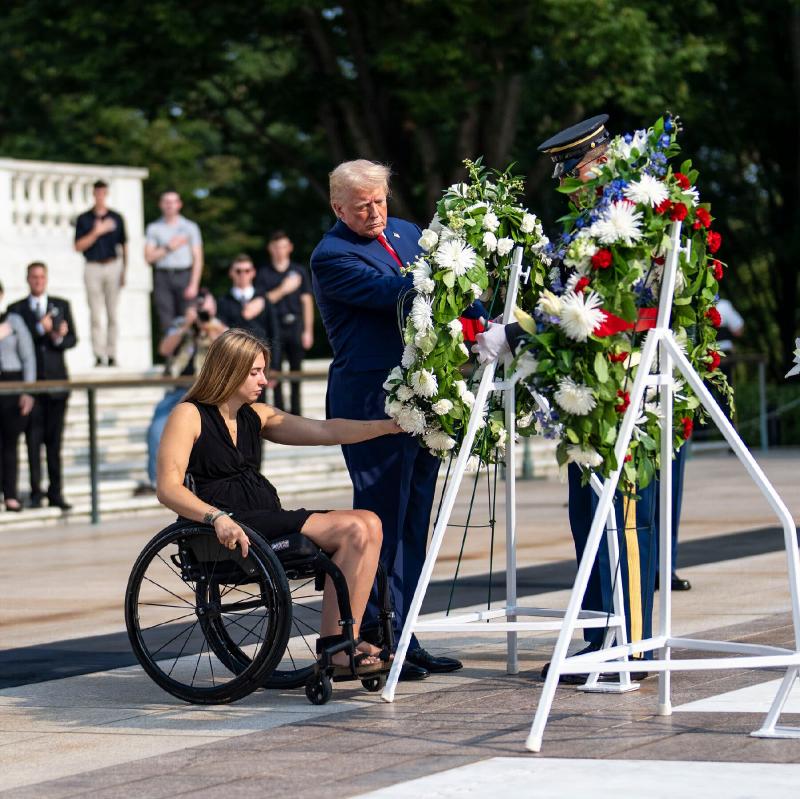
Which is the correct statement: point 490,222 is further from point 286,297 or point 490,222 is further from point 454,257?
point 286,297

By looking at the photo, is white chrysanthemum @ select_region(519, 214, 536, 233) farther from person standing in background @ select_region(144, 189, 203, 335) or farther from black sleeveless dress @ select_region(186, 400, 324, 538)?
person standing in background @ select_region(144, 189, 203, 335)

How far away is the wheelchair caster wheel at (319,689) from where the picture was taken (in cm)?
646

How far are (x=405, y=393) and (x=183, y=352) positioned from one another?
1070cm

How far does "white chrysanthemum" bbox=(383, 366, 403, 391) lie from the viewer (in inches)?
260

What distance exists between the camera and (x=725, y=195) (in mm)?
30109

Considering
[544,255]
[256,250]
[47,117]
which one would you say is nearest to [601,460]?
[544,255]

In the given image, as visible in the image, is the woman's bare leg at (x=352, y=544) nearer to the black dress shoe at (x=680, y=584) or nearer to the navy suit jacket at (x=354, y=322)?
the navy suit jacket at (x=354, y=322)

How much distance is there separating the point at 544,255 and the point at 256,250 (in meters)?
37.5

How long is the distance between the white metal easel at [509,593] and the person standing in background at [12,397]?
813cm

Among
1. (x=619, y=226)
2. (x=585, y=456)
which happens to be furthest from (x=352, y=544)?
(x=619, y=226)

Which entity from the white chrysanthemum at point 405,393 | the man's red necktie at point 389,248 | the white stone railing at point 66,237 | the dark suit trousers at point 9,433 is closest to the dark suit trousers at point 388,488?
the white chrysanthemum at point 405,393

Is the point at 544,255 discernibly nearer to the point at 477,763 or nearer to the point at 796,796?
the point at 477,763

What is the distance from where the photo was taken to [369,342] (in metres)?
7.01

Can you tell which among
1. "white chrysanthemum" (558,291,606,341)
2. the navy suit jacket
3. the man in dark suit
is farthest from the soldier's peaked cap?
the man in dark suit
